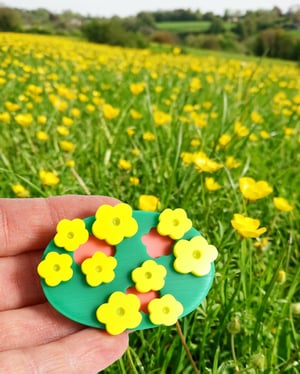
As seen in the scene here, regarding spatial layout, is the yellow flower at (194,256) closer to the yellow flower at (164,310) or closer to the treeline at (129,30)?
the yellow flower at (164,310)

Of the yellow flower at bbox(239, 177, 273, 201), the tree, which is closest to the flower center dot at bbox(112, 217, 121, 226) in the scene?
the yellow flower at bbox(239, 177, 273, 201)

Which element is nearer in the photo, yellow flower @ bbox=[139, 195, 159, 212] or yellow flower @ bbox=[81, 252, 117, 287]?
yellow flower @ bbox=[81, 252, 117, 287]

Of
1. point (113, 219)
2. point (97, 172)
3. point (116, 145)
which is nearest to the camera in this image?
point (113, 219)

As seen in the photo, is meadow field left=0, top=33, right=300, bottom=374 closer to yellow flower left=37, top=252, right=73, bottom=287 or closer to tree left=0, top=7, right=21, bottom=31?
yellow flower left=37, top=252, right=73, bottom=287

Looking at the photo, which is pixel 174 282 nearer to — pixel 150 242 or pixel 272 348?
pixel 150 242

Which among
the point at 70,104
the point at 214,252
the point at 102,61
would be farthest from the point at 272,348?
the point at 102,61

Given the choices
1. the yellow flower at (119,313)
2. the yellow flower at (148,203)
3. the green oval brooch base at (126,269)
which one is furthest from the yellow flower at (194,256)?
the yellow flower at (148,203)

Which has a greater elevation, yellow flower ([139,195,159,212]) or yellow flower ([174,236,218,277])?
yellow flower ([174,236,218,277])
